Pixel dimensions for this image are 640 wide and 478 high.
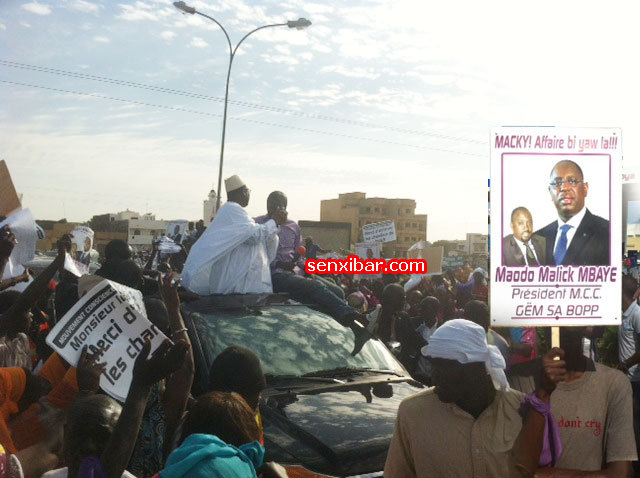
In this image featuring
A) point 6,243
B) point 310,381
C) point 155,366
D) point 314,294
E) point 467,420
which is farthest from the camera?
point 314,294

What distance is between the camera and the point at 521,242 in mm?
3291

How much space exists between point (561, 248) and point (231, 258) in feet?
11.9

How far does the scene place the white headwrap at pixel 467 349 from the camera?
2939 mm

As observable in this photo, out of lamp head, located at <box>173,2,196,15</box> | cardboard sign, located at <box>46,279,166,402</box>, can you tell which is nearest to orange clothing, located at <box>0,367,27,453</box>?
cardboard sign, located at <box>46,279,166,402</box>

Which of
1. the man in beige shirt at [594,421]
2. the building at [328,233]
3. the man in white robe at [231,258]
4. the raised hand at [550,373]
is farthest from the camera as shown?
the building at [328,233]

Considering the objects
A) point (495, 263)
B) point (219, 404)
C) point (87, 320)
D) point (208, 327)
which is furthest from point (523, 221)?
point (208, 327)

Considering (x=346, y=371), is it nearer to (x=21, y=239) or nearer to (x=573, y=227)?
(x=573, y=227)

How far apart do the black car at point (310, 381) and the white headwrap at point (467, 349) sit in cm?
112

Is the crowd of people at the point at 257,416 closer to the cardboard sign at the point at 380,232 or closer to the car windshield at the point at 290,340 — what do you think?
the car windshield at the point at 290,340

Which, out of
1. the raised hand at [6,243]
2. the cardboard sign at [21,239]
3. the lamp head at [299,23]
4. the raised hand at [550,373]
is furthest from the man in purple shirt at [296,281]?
the lamp head at [299,23]

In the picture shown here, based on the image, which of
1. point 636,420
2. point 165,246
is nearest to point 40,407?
point 636,420

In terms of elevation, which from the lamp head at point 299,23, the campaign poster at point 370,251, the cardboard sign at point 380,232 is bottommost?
the campaign poster at point 370,251

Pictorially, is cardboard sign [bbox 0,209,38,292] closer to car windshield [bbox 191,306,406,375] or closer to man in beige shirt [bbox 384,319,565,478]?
car windshield [bbox 191,306,406,375]

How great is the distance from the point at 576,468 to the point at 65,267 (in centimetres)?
334
